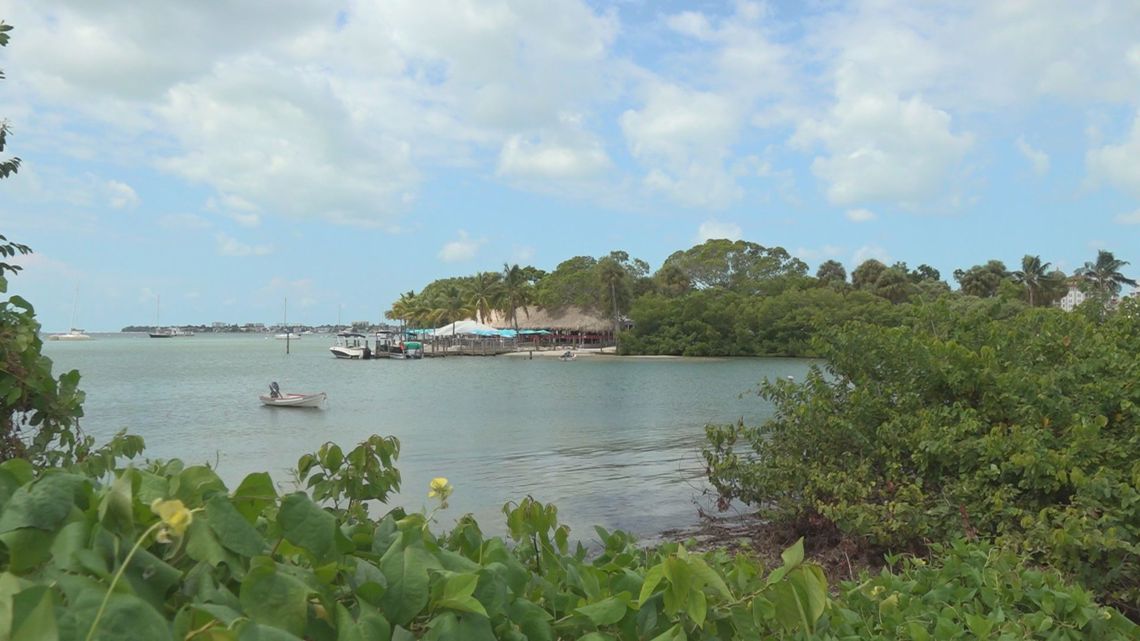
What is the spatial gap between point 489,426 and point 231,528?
23329mm

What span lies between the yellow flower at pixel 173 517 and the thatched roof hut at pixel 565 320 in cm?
8149

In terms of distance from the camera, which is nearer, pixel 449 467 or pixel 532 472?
pixel 532 472

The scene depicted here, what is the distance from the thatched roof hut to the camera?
83.8 meters

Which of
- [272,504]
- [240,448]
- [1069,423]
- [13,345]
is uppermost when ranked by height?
[13,345]

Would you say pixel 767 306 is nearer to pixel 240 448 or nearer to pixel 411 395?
pixel 411 395

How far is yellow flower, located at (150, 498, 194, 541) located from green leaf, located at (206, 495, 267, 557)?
3.7 inches

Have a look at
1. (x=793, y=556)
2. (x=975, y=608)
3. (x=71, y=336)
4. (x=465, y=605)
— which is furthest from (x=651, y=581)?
(x=71, y=336)

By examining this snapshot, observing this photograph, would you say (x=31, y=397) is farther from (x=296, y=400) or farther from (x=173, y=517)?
(x=296, y=400)

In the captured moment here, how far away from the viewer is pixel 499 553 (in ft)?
4.51

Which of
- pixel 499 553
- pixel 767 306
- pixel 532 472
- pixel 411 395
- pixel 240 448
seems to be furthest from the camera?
pixel 767 306

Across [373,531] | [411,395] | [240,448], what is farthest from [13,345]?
[411,395]

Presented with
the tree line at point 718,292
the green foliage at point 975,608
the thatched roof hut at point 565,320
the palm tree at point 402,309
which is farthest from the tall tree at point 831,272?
the green foliage at point 975,608

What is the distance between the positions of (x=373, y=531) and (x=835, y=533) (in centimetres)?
609

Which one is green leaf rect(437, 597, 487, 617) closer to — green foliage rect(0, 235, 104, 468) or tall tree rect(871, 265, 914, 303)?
green foliage rect(0, 235, 104, 468)
